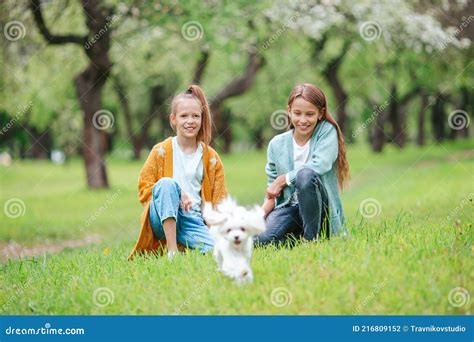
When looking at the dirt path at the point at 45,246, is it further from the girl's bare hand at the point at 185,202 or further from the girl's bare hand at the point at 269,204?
the girl's bare hand at the point at 269,204

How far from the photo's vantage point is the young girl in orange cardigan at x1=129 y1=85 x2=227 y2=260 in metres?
4.08

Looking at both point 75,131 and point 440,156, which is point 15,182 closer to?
point 75,131

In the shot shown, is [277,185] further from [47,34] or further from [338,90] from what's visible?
[338,90]

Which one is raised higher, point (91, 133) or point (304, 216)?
point (91, 133)

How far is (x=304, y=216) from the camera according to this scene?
407 centimetres

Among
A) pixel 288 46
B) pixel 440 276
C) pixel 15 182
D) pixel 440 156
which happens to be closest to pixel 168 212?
pixel 440 276

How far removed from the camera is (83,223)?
33.0 ft

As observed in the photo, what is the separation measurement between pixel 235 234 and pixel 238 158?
59.1ft

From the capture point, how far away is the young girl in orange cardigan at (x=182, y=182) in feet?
13.4

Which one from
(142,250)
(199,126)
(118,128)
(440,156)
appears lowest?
(142,250)

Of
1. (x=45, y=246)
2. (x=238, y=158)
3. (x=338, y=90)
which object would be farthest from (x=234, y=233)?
(x=238, y=158)

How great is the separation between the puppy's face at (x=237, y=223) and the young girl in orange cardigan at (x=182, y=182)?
3.26 feet

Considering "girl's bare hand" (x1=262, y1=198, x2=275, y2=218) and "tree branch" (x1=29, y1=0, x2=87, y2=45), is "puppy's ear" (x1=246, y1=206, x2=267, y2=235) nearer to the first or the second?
"girl's bare hand" (x1=262, y1=198, x2=275, y2=218)
